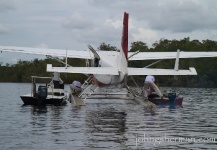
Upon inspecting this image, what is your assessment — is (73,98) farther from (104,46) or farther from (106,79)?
(104,46)

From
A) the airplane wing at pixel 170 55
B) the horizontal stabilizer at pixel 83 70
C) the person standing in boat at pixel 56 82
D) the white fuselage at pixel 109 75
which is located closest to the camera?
the horizontal stabilizer at pixel 83 70

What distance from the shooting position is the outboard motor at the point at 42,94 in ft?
61.4

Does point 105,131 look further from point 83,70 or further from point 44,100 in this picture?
point 44,100

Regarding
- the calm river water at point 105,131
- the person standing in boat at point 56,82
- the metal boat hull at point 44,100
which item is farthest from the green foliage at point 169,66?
the calm river water at point 105,131

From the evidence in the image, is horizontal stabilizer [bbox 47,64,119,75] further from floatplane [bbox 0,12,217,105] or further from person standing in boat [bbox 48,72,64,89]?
person standing in boat [bbox 48,72,64,89]

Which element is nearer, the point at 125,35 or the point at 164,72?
the point at 164,72

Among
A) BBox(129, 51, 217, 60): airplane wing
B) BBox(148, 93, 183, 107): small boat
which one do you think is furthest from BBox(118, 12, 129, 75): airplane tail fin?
BBox(129, 51, 217, 60): airplane wing

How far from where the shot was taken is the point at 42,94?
18859 mm

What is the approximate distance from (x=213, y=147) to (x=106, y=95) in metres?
12.2

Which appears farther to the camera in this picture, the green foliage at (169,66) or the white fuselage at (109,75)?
the green foliage at (169,66)

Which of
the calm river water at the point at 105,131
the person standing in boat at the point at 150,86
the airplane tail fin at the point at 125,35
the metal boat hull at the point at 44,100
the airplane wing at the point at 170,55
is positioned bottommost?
the calm river water at the point at 105,131

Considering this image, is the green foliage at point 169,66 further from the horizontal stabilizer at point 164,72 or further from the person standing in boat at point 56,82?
the horizontal stabilizer at point 164,72

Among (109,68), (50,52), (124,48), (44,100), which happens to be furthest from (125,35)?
(50,52)

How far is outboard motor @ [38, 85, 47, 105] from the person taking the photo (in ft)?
61.4
